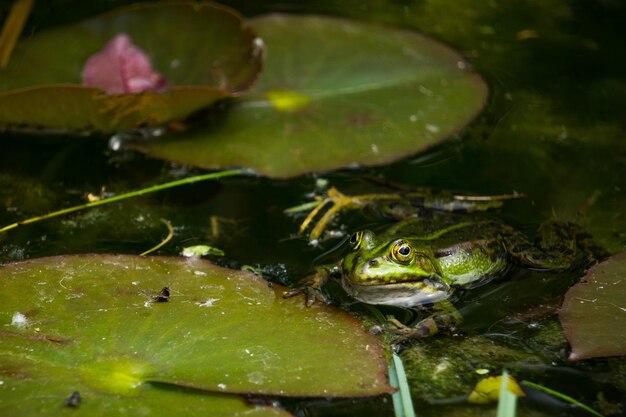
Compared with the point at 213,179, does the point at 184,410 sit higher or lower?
higher

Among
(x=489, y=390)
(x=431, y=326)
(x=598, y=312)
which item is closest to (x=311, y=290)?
(x=431, y=326)

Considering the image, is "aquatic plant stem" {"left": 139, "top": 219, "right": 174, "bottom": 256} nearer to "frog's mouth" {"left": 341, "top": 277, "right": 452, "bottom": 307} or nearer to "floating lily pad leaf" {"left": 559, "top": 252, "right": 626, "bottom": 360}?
"frog's mouth" {"left": 341, "top": 277, "right": 452, "bottom": 307}

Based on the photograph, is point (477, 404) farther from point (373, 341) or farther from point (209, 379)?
point (209, 379)

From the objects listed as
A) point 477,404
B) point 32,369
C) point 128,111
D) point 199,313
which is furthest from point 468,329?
point 128,111

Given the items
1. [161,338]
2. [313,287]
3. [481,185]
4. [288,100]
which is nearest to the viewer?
[161,338]

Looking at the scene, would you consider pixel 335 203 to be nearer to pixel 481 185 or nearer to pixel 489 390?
pixel 481 185

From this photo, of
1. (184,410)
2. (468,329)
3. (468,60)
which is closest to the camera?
(184,410)

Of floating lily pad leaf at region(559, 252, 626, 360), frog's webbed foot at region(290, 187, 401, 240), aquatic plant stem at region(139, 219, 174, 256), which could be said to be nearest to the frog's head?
frog's webbed foot at region(290, 187, 401, 240)
